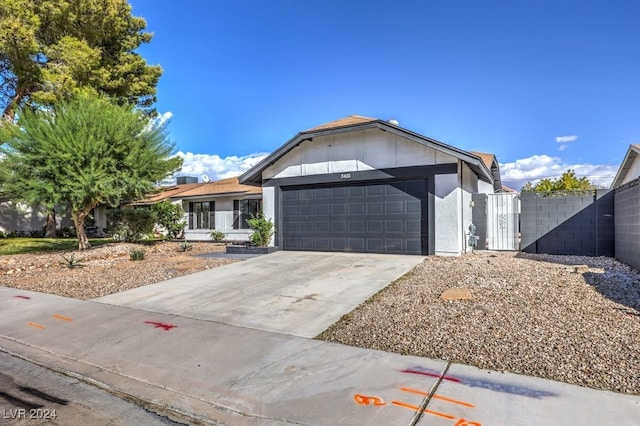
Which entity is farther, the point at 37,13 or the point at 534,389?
the point at 37,13

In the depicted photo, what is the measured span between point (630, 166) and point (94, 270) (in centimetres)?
2051

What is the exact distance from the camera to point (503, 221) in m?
13.0

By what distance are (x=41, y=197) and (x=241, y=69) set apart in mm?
10702

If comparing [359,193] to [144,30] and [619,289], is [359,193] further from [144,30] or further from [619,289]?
[144,30]

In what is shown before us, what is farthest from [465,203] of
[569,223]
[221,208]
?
[221,208]

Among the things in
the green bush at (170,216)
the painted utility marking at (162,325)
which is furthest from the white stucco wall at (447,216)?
the green bush at (170,216)

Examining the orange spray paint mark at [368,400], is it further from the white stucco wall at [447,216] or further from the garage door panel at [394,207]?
the garage door panel at [394,207]

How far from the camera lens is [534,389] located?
3389 mm

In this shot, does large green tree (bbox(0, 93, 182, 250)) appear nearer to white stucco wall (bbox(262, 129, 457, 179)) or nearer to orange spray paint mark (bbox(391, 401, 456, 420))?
white stucco wall (bbox(262, 129, 457, 179))

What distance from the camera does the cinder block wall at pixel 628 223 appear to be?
845cm

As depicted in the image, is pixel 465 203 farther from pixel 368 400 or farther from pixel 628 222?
pixel 368 400

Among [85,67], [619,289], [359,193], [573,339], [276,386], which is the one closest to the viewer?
[276,386]

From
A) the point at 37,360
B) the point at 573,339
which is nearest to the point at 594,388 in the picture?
the point at 573,339

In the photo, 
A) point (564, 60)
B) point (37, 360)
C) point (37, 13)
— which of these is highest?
point (37, 13)
